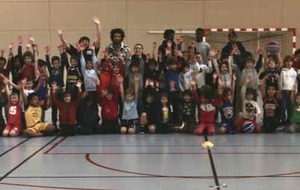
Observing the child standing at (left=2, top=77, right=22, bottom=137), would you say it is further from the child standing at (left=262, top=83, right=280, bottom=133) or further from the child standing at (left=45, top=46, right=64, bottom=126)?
the child standing at (left=262, top=83, right=280, bottom=133)

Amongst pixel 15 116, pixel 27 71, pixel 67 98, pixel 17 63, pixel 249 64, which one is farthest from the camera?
pixel 17 63

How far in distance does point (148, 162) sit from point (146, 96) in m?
3.35

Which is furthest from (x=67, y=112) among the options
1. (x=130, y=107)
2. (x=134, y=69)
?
(x=134, y=69)

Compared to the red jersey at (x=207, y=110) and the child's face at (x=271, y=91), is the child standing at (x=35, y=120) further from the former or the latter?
the child's face at (x=271, y=91)

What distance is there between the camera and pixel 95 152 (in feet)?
25.6

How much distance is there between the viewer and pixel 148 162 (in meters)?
6.93

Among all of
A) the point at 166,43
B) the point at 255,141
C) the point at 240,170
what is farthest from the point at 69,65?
the point at 240,170

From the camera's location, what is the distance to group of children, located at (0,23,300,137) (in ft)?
32.8

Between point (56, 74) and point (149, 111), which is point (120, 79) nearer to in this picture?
point (149, 111)

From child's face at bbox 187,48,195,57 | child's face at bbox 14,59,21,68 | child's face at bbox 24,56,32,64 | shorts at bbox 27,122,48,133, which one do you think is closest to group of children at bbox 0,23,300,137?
shorts at bbox 27,122,48,133

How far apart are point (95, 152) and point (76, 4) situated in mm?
10148

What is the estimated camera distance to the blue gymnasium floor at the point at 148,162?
18.5 feet

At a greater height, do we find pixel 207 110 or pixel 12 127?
pixel 207 110

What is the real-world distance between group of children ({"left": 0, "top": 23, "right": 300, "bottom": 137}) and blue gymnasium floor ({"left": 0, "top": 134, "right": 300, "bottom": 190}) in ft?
1.67
